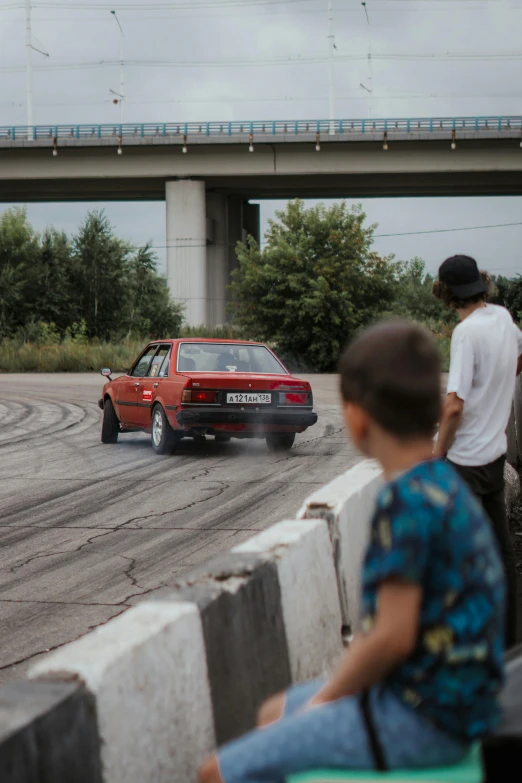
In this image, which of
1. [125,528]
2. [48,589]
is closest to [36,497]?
[125,528]

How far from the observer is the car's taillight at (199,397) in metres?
12.1

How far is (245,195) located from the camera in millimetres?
64625

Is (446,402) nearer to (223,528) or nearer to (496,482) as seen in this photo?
(496,482)

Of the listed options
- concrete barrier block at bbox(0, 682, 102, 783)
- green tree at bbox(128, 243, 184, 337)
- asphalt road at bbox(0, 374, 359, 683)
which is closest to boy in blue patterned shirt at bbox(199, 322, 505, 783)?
concrete barrier block at bbox(0, 682, 102, 783)

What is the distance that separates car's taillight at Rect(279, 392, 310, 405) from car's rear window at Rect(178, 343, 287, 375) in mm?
529

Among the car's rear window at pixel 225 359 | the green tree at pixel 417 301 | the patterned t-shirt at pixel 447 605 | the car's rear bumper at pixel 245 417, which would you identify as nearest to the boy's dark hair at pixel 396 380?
the patterned t-shirt at pixel 447 605

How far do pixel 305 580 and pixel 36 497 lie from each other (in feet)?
21.2

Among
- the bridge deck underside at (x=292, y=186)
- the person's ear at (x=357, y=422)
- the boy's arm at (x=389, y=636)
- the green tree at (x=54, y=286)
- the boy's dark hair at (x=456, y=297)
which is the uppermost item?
the bridge deck underside at (x=292, y=186)

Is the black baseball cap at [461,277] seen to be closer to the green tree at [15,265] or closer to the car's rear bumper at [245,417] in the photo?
the car's rear bumper at [245,417]

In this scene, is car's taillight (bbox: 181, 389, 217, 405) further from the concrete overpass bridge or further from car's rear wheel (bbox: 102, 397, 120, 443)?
the concrete overpass bridge

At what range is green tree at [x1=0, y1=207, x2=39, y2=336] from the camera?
5828 cm

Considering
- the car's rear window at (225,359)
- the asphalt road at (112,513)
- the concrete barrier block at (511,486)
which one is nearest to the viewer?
the asphalt road at (112,513)

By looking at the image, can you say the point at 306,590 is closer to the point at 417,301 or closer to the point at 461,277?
the point at 461,277

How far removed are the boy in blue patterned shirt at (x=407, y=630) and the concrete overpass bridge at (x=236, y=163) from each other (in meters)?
52.6
